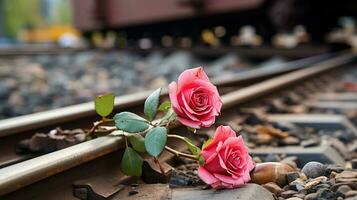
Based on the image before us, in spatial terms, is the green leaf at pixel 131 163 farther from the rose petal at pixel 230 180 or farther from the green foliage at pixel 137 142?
the rose petal at pixel 230 180

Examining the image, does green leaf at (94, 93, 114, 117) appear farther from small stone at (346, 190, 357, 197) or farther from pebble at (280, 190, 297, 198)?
small stone at (346, 190, 357, 197)

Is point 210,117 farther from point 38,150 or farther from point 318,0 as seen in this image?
point 318,0

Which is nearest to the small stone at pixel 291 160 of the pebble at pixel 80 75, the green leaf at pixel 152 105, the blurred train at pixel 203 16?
the green leaf at pixel 152 105

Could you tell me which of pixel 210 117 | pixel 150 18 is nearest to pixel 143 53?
pixel 150 18

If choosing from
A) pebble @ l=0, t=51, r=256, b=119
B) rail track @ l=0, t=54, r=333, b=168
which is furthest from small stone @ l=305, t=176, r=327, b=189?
pebble @ l=0, t=51, r=256, b=119

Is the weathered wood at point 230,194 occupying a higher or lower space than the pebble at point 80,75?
higher

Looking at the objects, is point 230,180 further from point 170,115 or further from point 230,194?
point 170,115

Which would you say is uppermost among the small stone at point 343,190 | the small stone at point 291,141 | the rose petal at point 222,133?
the rose petal at point 222,133
